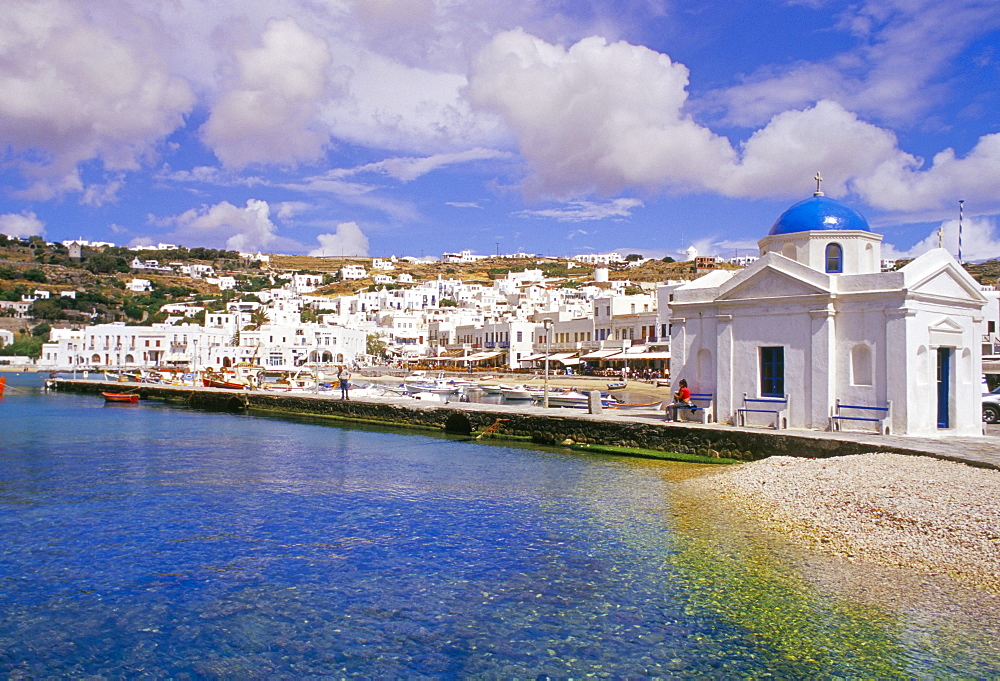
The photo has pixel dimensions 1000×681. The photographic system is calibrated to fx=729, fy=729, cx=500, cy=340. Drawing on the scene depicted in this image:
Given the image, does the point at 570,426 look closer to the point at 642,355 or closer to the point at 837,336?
the point at 837,336

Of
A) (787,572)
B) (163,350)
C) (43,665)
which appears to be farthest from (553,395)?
(163,350)

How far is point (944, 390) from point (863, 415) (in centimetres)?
277

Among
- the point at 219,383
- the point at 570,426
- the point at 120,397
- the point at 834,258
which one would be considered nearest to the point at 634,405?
the point at 570,426

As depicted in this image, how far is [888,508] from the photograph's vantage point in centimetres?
1227

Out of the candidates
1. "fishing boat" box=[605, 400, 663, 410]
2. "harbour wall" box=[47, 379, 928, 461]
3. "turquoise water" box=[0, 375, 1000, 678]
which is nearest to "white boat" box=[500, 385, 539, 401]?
"harbour wall" box=[47, 379, 928, 461]

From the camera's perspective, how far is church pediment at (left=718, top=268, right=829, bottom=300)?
1973 cm

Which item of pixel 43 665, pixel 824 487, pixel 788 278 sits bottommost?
pixel 43 665

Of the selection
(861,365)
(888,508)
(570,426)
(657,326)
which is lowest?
(888,508)

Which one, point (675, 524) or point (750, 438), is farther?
point (750, 438)

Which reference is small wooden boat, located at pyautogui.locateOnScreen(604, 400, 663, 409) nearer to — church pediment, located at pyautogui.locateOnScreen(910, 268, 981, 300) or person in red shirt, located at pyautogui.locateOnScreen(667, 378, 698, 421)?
person in red shirt, located at pyautogui.locateOnScreen(667, 378, 698, 421)

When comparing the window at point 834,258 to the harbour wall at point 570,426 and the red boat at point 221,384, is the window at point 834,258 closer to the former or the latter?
the harbour wall at point 570,426

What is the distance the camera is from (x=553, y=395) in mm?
35594

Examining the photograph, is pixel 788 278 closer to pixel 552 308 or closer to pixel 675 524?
pixel 675 524

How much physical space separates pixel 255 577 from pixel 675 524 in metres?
7.21
